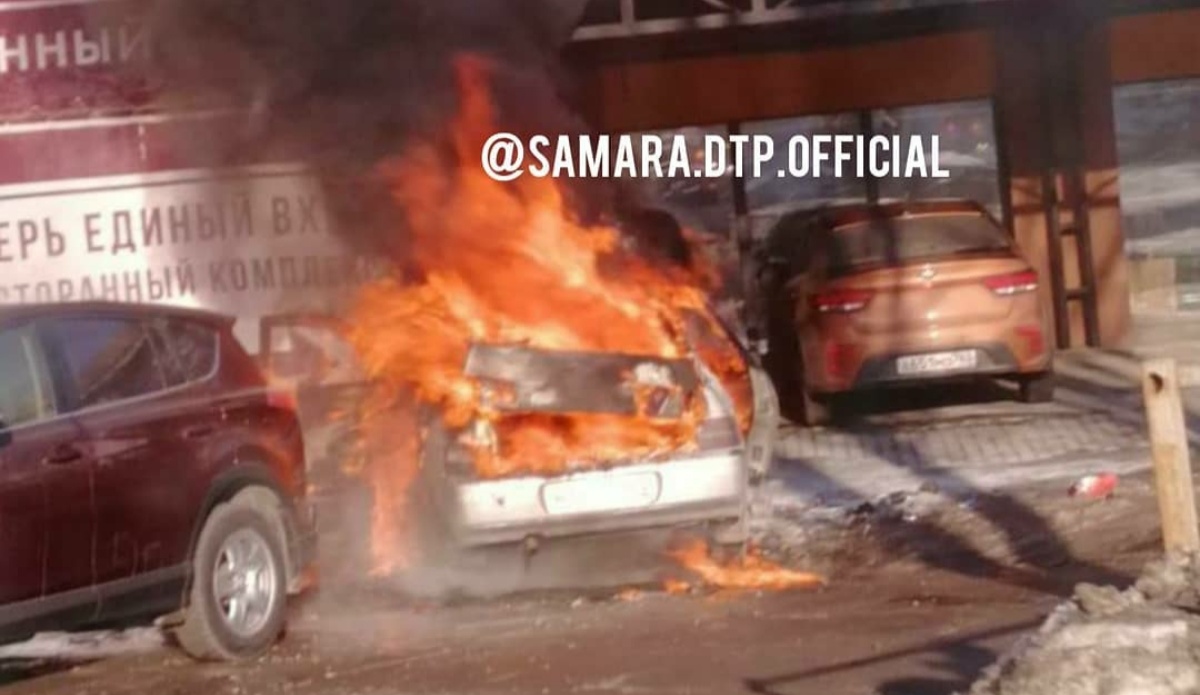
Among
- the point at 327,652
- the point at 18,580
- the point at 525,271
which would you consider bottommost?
the point at 327,652

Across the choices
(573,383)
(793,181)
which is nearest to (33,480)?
(573,383)

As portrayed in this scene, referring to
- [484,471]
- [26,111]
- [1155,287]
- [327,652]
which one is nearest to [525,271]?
[484,471]

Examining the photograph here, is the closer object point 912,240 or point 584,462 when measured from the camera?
point 584,462

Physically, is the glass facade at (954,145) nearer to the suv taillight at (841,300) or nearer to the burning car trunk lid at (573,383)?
the suv taillight at (841,300)

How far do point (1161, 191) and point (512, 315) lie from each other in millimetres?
10279

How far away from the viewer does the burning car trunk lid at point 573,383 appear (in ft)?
34.3

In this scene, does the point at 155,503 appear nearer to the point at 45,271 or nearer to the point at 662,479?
the point at 662,479

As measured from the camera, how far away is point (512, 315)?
11.1m

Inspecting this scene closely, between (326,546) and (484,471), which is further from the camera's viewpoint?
(326,546)

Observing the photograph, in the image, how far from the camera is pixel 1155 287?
A: 65.3 ft

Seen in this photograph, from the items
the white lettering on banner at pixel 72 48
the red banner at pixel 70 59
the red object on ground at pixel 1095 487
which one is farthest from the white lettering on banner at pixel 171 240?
the red object on ground at pixel 1095 487

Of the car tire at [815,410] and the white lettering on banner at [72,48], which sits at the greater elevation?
the white lettering on banner at [72,48]

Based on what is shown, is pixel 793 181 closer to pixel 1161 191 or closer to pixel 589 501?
pixel 1161 191

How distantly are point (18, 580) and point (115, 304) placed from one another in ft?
5.35
